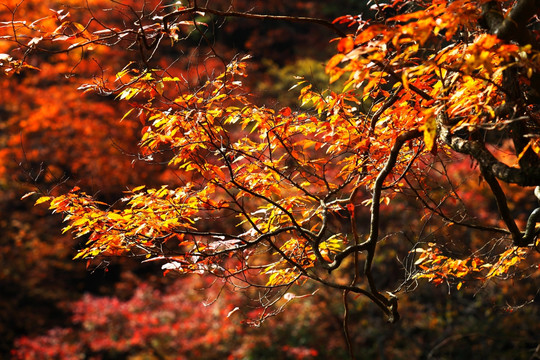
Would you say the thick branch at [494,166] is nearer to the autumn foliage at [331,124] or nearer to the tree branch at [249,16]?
the autumn foliage at [331,124]

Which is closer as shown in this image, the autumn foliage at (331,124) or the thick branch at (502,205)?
the autumn foliage at (331,124)

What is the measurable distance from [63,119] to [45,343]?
17.2 ft

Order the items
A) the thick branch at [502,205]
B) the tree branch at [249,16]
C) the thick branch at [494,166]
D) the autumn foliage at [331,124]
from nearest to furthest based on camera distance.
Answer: the autumn foliage at [331,124]
the thick branch at [494,166]
the tree branch at [249,16]
the thick branch at [502,205]

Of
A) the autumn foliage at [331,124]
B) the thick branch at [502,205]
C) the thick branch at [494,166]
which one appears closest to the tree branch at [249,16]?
the autumn foliage at [331,124]

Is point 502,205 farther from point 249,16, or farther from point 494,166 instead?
point 249,16

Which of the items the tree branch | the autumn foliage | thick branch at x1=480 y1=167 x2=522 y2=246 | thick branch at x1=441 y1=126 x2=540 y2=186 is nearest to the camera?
the autumn foliage

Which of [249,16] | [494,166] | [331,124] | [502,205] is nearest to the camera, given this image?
[494,166]

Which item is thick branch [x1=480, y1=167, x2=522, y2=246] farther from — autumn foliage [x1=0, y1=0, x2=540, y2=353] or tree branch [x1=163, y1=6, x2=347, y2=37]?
tree branch [x1=163, y1=6, x2=347, y2=37]

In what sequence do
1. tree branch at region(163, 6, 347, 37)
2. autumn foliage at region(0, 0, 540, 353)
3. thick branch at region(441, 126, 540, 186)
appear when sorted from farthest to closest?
tree branch at region(163, 6, 347, 37) → thick branch at region(441, 126, 540, 186) → autumn foliage at region(0, 0, 540, 353)

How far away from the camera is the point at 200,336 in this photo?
770 centimetres

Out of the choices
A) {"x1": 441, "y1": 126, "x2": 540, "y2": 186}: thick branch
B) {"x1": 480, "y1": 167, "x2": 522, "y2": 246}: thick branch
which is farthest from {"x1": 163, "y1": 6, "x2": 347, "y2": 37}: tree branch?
{"x1": 480, "y1": 167, "x2": 522, "y2": 246}: thick branch

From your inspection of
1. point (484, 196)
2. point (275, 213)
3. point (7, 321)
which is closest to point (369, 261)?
point (275, 213)

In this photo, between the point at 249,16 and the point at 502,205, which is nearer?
the point at 249,16

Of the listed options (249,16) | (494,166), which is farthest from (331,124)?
(494,166)
